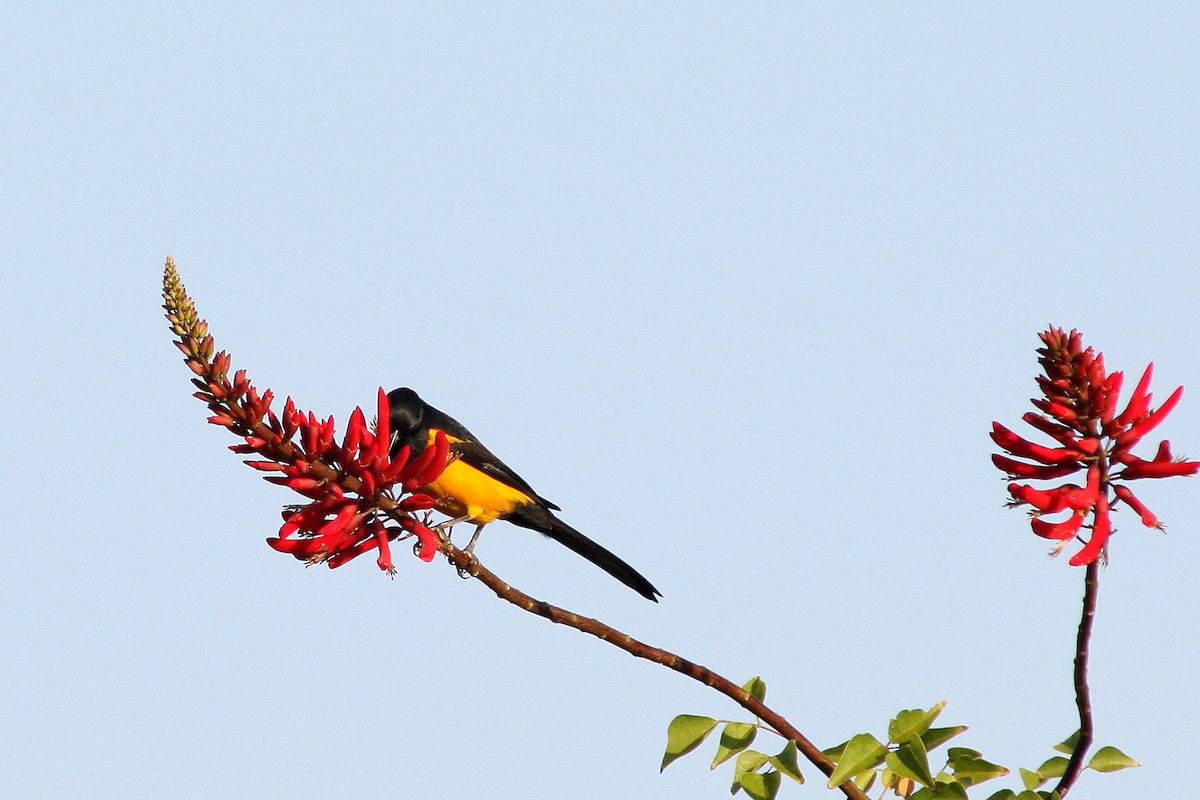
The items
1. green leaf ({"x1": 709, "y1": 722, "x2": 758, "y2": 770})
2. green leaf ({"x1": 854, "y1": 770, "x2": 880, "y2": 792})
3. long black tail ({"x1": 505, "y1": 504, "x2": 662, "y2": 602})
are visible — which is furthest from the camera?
long black tail ({"x1": 505, "y1": 504, "x2": 662, "y2": 602})

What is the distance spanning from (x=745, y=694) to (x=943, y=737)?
0.49 m

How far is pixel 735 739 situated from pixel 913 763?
0.50 m

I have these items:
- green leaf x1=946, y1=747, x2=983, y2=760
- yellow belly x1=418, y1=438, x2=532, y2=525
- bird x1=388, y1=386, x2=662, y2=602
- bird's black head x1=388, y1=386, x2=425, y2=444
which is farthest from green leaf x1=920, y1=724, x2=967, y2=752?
bird's black head x1=388, y1=386, x2=425, y2=444

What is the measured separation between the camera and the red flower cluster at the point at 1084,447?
3.20 m

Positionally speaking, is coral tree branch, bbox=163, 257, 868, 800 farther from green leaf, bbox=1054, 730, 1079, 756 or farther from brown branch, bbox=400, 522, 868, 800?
green leaf, bbox=1054, 730, 1079, 756

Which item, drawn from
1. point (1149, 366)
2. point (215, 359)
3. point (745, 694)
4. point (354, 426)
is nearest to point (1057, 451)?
point (1149, 366)

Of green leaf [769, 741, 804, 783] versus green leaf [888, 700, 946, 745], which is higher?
green leaf [888, 700, 946, 745]

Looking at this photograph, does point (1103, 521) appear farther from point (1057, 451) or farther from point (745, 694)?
point (745, 694)

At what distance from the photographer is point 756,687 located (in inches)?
127

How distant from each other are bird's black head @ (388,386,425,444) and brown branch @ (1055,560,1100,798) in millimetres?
5035

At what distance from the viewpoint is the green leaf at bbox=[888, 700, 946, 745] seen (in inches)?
122

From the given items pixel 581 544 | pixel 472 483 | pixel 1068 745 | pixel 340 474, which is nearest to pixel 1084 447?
pixel 1068 745

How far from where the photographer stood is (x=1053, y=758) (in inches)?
127

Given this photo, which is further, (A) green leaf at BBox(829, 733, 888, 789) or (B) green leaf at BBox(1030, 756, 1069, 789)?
(B) green leaf at BBox(1030, 756, 1069, 789)
